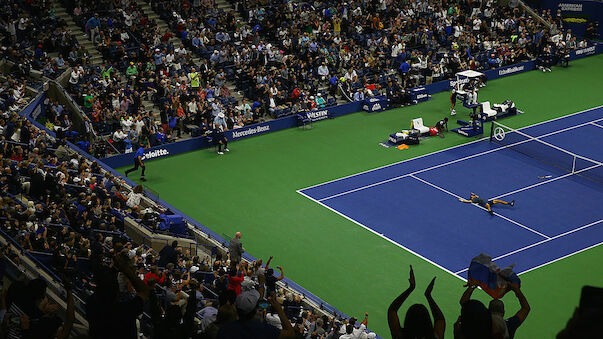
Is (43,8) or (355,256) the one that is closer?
(355,256)

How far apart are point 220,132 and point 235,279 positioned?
1816cm

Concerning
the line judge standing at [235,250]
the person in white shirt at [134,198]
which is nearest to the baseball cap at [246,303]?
the line judge standing at [235,250]

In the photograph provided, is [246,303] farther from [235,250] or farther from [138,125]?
[138,125]

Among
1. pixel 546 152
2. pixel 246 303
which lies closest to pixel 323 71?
pixel 546 152

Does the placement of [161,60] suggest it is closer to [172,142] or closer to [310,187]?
[172,142]

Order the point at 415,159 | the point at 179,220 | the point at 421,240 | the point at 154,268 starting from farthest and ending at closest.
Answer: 1. the point at 415,159
2. the point at 421,240
3. the point at 179,220
4. the point at 154,268

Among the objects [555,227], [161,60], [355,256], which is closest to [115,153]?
[161,60]

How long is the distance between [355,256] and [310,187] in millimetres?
6754

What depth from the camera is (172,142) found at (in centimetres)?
3903

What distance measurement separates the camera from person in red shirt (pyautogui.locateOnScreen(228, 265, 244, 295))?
844 inches

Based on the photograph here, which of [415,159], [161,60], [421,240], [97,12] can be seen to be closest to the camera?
[421,240]

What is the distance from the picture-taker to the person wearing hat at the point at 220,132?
1538 inches

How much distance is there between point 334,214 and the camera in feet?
108

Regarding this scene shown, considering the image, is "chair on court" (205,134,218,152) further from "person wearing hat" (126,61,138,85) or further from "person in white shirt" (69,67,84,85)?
"person in white shirt" (69,67,84,85)
